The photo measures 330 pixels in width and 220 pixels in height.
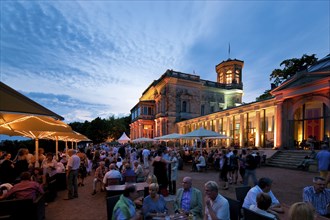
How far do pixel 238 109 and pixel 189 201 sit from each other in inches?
856

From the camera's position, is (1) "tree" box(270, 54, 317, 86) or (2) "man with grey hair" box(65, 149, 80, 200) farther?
(1) "tree" box(270, 54, 317, 86)

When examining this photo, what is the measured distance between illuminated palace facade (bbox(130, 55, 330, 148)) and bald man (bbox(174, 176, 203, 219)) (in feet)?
50.2

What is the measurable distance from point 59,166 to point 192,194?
24.6 ft

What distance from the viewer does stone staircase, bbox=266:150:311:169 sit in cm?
1438

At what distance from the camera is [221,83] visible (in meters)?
46.8

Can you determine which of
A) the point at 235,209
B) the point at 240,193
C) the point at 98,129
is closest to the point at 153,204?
the point at 235,209

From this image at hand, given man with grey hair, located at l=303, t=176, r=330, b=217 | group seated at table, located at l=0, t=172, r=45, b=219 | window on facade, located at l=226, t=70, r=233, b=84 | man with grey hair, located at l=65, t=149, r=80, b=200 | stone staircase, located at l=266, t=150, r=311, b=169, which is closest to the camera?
man with grey hair, located at l=303, t=176, r=330, b=217

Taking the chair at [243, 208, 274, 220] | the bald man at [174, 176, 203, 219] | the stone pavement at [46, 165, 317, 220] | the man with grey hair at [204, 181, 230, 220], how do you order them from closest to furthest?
the chair at [243, 208, 274, 220], the man with grey hair at [204, 181, 230, 220], the bald man at [174, 176, 203, 219], the stone pavement at [46, 165, 317, 220]

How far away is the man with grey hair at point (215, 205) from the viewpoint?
325cm

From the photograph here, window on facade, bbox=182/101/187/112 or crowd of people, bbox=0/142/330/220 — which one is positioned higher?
window on facade, bbox=182/101/187/112

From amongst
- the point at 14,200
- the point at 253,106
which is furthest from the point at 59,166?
the point at 253,106

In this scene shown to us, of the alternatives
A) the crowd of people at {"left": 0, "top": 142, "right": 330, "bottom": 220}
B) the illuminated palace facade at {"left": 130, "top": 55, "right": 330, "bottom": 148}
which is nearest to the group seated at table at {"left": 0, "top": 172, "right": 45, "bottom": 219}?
the crowd of people at {"left": 0, "top": 142, "right": 330, "bottom": 220}

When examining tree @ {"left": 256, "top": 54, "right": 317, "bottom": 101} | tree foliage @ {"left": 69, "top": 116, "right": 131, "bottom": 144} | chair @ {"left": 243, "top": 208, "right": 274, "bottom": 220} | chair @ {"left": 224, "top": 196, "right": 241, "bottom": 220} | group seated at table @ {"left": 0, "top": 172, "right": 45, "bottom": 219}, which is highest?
tree @ {"left": 256, "top": 54, "right": 317, "bottom": 101}

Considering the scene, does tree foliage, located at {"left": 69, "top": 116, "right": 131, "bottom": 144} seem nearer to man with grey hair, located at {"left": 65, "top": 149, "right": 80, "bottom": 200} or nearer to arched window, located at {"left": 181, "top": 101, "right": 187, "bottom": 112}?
arched window, located at {"left": 181, "top": 101, "right": 187, "bottom": 112}
